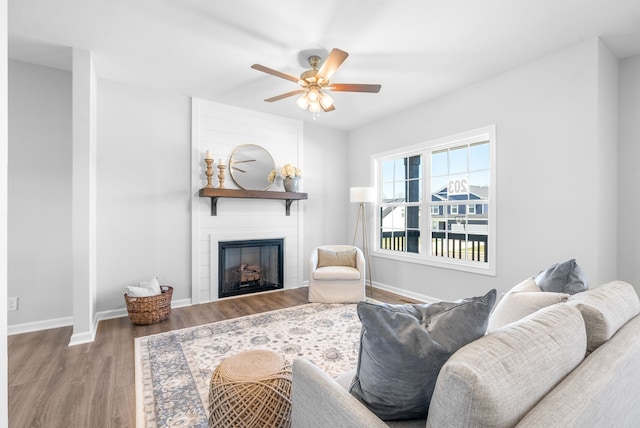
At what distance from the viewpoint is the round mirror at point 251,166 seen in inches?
164

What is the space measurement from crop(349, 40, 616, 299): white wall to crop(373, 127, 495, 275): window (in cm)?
15

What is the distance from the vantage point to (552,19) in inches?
91.6

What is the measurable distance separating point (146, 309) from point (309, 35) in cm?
299

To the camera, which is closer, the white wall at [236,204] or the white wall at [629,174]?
the white wall at [629,174]

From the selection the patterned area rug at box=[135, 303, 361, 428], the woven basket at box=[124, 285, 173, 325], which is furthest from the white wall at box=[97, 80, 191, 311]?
the patterned area rug at box=[135, 303, 361, 428]

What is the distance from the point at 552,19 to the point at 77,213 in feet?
13.8

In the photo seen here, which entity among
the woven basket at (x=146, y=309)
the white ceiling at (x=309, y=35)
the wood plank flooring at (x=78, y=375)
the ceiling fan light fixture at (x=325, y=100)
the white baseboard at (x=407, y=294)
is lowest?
the wood plank flooring at (x=78, y=375)

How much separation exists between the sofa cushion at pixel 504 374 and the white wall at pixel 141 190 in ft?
12.0

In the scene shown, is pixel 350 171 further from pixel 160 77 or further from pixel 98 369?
pixel 98 369

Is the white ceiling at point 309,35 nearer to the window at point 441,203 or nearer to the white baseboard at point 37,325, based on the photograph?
the window at point 441,203

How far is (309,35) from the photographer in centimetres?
254

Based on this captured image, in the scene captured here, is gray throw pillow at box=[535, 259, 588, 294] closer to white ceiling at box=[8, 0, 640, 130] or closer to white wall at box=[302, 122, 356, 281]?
white ceiling at box=[8, 0, 640, 130]

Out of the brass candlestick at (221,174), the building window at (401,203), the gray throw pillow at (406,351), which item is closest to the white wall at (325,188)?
the building window at (401,203)

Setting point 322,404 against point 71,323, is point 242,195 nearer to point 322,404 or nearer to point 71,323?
point 71,323
